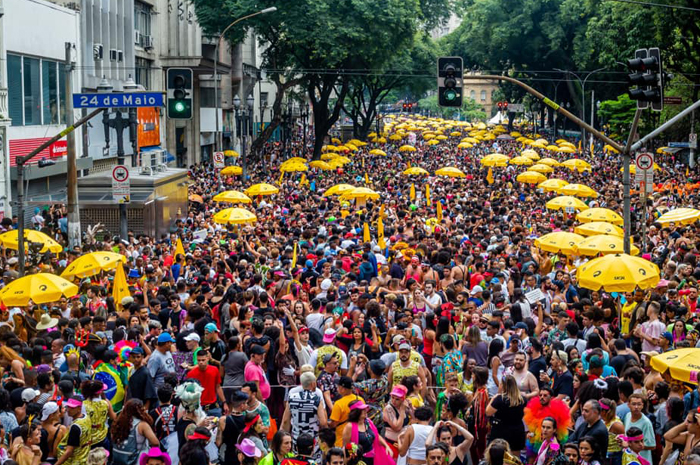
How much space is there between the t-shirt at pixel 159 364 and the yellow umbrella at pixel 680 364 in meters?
5.00

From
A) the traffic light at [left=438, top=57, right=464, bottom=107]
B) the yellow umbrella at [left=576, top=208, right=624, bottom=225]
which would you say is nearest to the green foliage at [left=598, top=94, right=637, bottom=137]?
the yellow umbrella at [left=576, top=208, right=624, bottom=225]

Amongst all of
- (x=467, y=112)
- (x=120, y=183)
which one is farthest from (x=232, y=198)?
(x=467, y=112)

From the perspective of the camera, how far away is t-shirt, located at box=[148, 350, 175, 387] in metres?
10.6

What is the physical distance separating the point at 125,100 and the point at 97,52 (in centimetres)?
2086

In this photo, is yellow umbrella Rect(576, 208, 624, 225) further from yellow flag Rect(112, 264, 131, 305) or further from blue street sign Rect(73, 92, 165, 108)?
yellow flag Rect(112, 264, 131, 305)

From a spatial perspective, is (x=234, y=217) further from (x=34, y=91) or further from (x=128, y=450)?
(x=128, y=450)

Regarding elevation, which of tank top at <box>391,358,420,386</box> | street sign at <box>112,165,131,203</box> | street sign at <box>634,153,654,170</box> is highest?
street sign at <box>634,153,654,170</box>

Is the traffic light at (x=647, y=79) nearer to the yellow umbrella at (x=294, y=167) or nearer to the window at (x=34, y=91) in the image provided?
the window at (x=34, y=91)

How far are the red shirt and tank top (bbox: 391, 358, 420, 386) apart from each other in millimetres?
1818

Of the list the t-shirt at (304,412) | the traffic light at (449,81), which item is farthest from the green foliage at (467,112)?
the t-shirt at (304,412)

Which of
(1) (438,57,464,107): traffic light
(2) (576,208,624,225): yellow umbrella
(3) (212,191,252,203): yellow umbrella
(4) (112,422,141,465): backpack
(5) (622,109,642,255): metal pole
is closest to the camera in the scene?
(4) (112,422,141,465): backpack

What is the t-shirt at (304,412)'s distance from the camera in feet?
30.4

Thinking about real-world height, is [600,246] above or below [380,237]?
above

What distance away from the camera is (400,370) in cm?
1027
